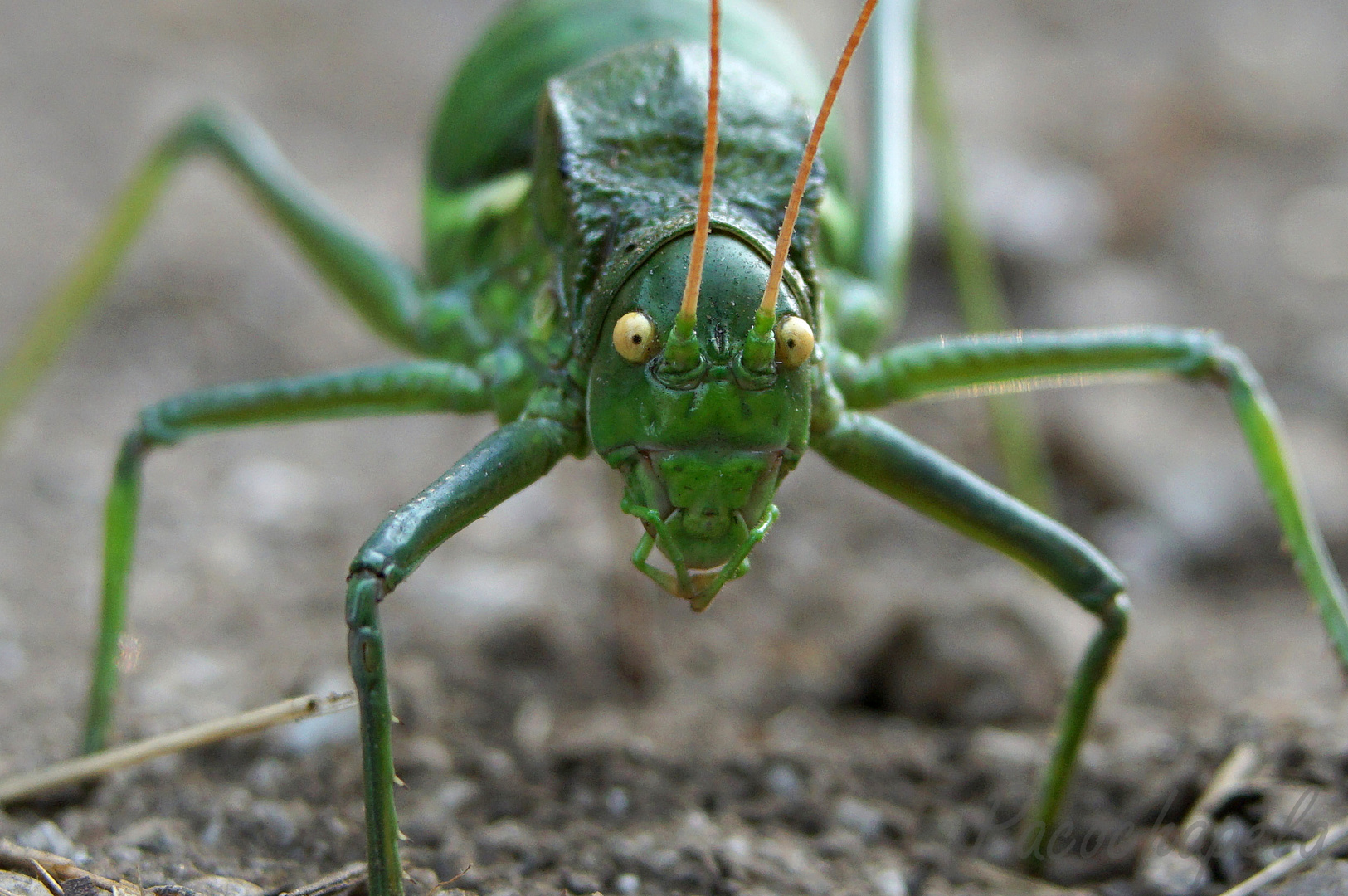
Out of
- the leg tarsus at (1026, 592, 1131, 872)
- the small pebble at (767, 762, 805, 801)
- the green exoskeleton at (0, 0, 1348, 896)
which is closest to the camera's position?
the green exoskeleton at (0, 0, 1348, 896)

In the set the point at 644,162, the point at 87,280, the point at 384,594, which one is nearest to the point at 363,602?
the point at 384,594

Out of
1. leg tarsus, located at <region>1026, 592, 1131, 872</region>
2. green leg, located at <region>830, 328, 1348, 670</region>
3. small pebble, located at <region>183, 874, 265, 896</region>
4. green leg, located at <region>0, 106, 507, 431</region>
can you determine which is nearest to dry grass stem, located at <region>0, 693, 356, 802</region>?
small pebble, located at <region>183, 874, 265, 896</region>

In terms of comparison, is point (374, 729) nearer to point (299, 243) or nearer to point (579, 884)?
point (579, 884)

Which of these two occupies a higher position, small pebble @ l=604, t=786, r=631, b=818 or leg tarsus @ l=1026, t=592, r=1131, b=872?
leg tarsus @ l=1026, t=592, r=1131, b=872

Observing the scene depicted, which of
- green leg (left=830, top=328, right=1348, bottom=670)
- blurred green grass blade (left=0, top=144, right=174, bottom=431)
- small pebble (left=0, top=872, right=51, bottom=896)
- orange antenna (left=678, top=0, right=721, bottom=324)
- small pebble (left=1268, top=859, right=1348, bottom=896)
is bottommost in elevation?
small pebble (left=0, top=872, right=51, bottom=896)

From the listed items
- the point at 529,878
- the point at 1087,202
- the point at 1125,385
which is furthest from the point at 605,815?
the point at 1087,202

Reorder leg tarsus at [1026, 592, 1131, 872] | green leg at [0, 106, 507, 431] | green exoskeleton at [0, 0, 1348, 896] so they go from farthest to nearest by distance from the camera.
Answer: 1. green leg at [0, 106, 507, 431]
2. leg tarsus at [1026, 592, 1131, 872]
3. green exoskeleton at [0, 0, 1348, 896]

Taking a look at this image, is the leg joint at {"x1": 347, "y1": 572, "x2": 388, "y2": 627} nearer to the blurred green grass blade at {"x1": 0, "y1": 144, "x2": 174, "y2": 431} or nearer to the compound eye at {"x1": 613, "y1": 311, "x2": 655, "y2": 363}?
the compound eye at {"x1": 613, "y1": 311, "x2": 655, "y2": 363}

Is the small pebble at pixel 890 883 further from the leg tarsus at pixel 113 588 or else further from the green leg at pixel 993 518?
the leg tarsus at pixel 113 588
